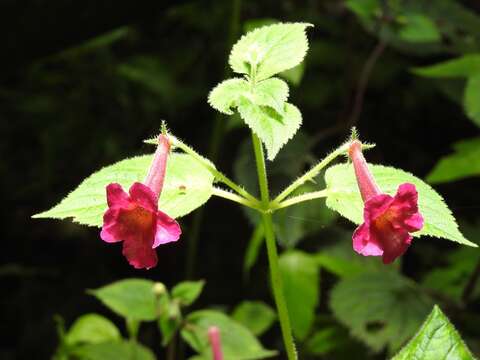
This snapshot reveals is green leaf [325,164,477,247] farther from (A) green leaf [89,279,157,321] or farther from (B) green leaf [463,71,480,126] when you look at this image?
(B) green leaf [463,71,480,126]

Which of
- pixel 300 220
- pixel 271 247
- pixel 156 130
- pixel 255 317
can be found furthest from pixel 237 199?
pixel 156 130

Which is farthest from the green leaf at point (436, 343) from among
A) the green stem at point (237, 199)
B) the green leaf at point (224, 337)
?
the green leaf at point (224, 337)

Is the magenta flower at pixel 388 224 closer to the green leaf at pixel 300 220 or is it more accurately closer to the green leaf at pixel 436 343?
the green leaf at pixel 436 343

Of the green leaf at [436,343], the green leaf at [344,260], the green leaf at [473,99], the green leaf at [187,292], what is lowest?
the green leaf at [436,343]

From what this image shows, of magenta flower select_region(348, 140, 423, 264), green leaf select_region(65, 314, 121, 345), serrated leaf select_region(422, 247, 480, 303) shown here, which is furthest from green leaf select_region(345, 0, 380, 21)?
Answer: magenta flower select_region(348, 140, 423, 264)

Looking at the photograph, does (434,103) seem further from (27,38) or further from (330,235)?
(27,38)

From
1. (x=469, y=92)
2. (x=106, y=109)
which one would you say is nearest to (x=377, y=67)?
(x=469, y=92)

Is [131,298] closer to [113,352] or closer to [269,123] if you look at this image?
[113,352]

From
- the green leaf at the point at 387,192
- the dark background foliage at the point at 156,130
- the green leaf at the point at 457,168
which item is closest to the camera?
the green leaf at the point at 387,192

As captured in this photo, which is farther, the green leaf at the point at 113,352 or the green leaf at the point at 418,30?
the green leaf at the point at 418,30
